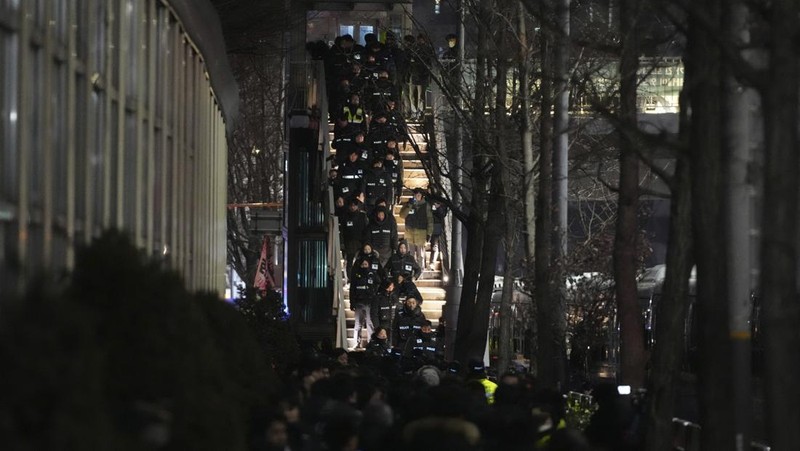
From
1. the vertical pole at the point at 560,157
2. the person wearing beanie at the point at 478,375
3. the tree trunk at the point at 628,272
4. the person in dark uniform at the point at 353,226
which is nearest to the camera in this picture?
the person wearing beanie at the point at 478,375

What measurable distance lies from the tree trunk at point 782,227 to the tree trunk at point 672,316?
4570 millimetres

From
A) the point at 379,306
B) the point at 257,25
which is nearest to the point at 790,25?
the point at 379,306

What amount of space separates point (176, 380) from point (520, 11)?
2200 cm

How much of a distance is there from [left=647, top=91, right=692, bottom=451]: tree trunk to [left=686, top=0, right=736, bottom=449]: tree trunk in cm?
311

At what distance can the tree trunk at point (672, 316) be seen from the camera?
17969 millimetres

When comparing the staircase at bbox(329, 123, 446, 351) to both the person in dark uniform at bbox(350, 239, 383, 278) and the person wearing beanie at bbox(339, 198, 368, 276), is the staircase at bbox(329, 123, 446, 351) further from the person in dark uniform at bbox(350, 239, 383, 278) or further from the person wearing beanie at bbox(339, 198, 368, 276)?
the person in dark uniform at bbox(350, 239, 383, 278)

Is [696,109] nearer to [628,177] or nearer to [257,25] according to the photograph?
[628,177]

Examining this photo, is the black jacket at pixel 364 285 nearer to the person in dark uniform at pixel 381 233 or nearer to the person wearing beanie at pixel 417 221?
the person in dark uniform at pixel 381 233

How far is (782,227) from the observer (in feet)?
43.3

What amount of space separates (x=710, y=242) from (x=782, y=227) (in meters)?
1.27

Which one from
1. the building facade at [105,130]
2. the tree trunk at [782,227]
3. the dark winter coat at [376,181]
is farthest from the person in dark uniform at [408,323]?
the tree trunk at [782,227]

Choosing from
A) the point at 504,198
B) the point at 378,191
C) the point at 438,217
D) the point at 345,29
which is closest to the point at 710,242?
the point at 504,198

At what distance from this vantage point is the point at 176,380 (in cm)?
902

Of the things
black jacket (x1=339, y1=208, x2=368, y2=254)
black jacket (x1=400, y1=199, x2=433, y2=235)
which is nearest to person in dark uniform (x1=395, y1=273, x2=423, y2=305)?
black jacket (x1=339, y1=208, x2=368, y2=254)
